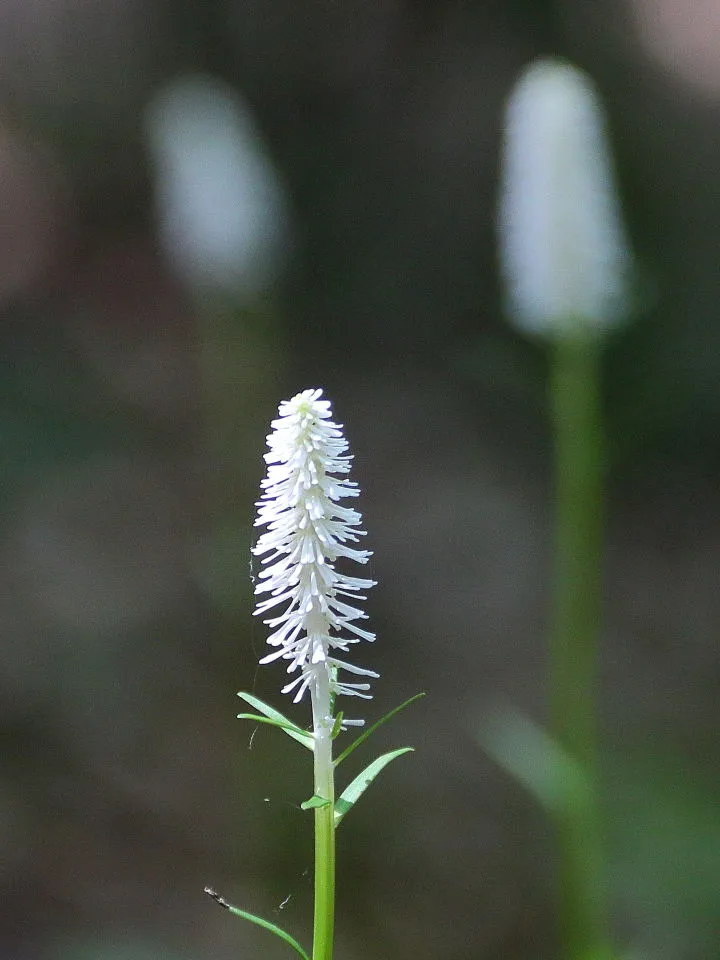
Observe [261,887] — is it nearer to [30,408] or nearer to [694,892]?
[694,892]

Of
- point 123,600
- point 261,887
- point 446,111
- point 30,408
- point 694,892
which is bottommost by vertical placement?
point 261,887

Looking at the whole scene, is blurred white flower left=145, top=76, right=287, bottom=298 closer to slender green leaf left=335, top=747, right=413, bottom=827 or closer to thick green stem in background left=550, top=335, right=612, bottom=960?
thick green stem in background left=550, top=335, right=612, bottom=960

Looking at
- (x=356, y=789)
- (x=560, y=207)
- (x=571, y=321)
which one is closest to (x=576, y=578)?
(x=571, y=321)

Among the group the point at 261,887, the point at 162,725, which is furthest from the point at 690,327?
the point at 261,887

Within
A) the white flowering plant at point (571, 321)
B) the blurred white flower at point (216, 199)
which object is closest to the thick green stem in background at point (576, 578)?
the white flowering plant at point (571, 321)

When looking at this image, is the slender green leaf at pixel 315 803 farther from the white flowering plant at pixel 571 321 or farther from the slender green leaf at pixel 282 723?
the white flowering plant at pixel 571 321
